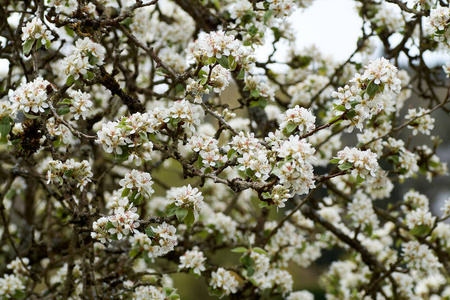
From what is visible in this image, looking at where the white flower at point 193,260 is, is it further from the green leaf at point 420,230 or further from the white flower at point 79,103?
the green leaf at point 420,230

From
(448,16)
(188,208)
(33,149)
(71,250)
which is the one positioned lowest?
(188,208)

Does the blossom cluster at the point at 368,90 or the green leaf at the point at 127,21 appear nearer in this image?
the blossom cluster at the point at 368,90

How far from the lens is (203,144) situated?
5.97 feet

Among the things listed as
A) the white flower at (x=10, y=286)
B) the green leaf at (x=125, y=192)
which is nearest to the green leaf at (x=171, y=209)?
the green leaf at (x=125, y=192)

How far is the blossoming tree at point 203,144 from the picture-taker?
5.47ft

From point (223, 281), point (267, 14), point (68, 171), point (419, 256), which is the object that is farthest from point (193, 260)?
point (419, 256)

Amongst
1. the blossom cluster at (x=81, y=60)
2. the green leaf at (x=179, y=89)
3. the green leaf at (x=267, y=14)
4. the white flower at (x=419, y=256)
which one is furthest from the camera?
the white flower at (x=419, y=256)

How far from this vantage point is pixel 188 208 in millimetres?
1672

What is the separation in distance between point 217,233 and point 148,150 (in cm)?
180

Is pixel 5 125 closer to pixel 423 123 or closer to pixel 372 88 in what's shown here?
pixel 372 88

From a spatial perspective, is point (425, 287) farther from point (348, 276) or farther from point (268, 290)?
point (268, 290)

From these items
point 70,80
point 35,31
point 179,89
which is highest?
point 179,89

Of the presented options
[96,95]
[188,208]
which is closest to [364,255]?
[188,208]

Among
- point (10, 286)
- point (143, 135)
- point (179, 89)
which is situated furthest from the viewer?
point (179, 89)
